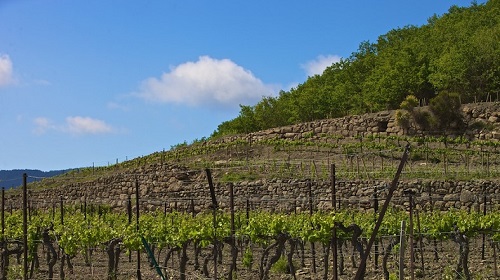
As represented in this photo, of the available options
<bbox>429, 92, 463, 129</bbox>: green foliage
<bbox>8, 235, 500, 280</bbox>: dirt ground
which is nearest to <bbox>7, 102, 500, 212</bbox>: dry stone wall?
<bbox>429, 92, 463, 129</bbox>: green foliage

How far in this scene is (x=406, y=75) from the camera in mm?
47531

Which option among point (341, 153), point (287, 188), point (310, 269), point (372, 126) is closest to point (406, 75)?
point (372, 126)

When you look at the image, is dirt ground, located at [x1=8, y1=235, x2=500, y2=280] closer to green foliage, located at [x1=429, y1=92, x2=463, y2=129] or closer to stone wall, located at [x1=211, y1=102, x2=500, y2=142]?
stone wall, located at [x1=211, y1=102, x2=500, y2=142]

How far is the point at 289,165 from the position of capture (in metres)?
33.6

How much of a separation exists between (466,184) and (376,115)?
49.0 ft

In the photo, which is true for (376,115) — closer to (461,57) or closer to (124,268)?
(461,57)

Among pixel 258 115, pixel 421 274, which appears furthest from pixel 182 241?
pixel 258 115

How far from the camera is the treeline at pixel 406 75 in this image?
44.0m

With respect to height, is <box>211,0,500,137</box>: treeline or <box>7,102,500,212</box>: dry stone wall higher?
<box>211,0,500,137</box>: treeline

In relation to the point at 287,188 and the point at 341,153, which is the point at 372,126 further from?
the point at 287,188

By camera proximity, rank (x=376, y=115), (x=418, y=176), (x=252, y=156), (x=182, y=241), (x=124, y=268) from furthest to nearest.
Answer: (x=376, y=115), (x=252, y=156), (x=418, y=176), (x=124, y=268), (x=182, y=241)

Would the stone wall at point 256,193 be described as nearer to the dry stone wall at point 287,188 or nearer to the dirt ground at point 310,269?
the dry stone wall at point 287,188

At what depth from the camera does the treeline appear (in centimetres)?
4400

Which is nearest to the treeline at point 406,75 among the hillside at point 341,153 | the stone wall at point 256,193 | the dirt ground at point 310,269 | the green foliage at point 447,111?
the green foliage at point 447,111
